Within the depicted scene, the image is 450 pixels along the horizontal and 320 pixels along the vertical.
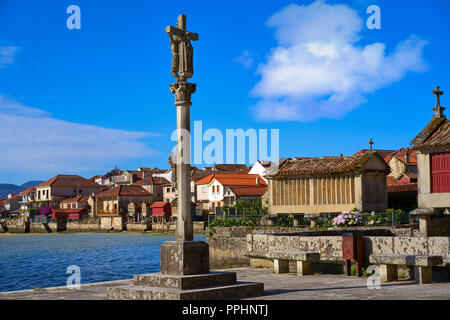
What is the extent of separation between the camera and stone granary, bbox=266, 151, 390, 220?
28.8m

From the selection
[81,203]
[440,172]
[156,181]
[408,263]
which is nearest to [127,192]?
[156,181]

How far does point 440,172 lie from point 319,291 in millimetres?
15694

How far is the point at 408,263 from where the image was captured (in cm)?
1123

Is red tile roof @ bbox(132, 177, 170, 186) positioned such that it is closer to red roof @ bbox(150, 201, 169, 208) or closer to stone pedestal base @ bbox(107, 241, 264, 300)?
red roof @ bbox(150, 201, 169, 208)

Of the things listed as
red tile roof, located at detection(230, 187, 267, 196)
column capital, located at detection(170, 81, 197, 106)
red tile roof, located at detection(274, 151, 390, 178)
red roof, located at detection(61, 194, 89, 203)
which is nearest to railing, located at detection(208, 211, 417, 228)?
red tile roof, located at detection(274, 151, 390, 178)

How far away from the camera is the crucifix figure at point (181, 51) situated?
1096 centimetres

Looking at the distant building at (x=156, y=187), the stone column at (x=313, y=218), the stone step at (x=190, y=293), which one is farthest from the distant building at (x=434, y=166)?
the distant building at (x=156, y=187)

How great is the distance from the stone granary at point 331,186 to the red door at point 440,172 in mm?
4855

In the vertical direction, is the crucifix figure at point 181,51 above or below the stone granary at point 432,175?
above

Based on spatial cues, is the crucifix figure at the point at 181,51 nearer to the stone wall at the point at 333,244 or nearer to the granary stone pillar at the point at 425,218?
the stone wall at the point at 333,244

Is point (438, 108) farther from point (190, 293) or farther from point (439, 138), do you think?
point (190, 293)
